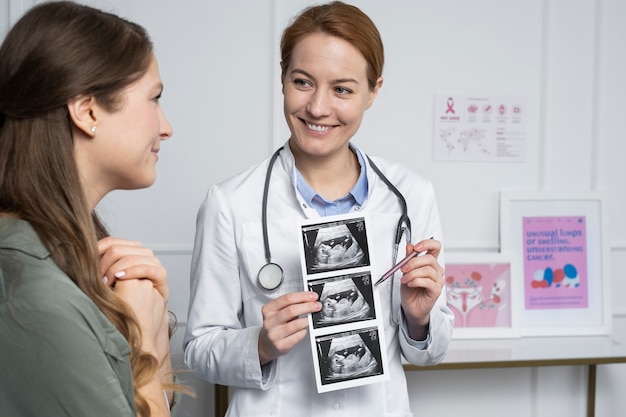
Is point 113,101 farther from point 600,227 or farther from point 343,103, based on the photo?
point 600,227

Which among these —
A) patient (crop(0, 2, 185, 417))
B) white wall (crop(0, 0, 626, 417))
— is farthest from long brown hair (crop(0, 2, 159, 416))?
white wall (crop(0, 0, 626, 417))

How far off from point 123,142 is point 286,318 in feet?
1.94

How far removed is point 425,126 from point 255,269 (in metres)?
1.80

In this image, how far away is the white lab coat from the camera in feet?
5.62

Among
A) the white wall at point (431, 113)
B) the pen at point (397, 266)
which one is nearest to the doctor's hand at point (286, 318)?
the pen at point (397, 266)

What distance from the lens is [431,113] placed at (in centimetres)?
334

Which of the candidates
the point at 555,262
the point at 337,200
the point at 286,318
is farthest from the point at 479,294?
the point at 286,318

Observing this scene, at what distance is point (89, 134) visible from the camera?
1.16 m

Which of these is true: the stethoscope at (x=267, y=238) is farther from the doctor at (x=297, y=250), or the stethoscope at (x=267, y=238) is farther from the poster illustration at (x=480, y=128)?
the poster illustration at (x=480, y=128)

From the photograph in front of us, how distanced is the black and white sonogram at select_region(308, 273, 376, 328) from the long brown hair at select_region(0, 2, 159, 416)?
60 cm

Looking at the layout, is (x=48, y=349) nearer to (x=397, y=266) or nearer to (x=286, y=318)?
(x=286, y=318)

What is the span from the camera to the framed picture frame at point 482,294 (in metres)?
3.29

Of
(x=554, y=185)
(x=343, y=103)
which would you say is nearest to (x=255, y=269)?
(x=343, y=103)

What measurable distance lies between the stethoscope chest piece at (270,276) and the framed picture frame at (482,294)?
1.70 m
